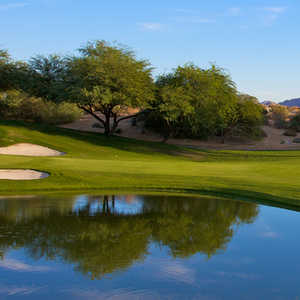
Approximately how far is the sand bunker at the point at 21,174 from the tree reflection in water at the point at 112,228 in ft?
15.0

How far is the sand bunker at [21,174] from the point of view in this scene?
21.1 meters

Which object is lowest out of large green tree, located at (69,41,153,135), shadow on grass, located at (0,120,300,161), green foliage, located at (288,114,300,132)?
shadow on grass, located at (0,120,300,161)

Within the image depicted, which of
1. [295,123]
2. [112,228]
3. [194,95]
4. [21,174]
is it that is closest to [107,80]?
[194,95]

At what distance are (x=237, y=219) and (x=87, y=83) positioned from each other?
3345 centimetres

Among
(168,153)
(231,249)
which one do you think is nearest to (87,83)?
(168,153)

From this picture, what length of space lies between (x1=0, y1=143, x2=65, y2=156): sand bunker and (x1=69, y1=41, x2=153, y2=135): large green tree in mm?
7398

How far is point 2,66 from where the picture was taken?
54.2 meters

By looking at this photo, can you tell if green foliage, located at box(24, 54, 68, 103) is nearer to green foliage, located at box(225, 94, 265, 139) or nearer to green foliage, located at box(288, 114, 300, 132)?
green foliage, located at box(225, 94, 265, 139)

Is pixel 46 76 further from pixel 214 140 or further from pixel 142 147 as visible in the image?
pixel 214 140

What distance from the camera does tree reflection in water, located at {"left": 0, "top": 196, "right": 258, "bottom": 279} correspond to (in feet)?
32.4

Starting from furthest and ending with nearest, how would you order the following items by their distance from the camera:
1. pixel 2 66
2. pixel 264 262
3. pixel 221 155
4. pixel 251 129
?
1. pixel 251 129
2. pixel 2 66
3. pixel 221 155
4. pixel 264 262

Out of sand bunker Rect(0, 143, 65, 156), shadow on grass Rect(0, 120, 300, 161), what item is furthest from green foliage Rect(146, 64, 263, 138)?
sand bunker Rect(0, 143, 65, 156)

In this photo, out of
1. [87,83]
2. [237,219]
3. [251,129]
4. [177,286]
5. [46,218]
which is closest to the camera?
[177,286]

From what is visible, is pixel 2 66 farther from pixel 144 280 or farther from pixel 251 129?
pixel 144 280
